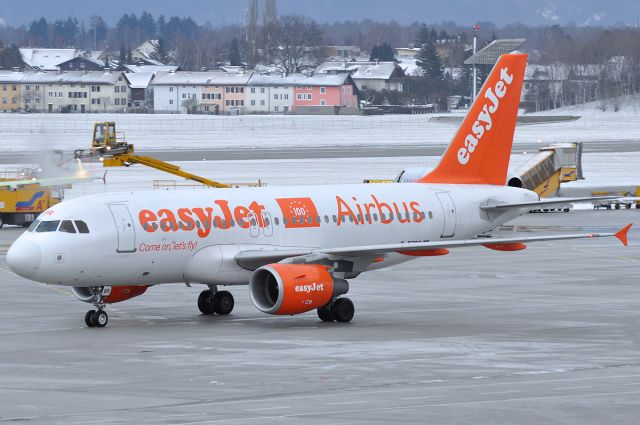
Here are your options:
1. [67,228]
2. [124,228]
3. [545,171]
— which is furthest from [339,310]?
[545,171]

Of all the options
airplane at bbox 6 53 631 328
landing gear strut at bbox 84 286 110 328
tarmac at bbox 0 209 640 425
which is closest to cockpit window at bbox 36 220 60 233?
airplane at bbox 6 53 631 328

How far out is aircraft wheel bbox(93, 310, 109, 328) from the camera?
37.2 meters

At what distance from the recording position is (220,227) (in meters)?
Result: 38.4

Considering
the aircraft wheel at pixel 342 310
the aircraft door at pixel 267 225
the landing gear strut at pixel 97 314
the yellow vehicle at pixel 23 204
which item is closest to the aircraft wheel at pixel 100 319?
the landing gear strut at pixel 97 314

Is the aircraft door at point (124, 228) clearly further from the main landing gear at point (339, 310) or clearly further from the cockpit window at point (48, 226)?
the main landing gear at point (339, 310)

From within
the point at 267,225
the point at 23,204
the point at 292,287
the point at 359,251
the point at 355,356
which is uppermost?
the point at 267,225

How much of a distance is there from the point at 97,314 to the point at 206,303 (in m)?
3.96

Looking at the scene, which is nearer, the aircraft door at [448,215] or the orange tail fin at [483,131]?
the aircraft door at [448,215]

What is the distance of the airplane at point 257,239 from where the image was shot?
119 ft

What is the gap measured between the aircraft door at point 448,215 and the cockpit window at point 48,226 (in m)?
12.6

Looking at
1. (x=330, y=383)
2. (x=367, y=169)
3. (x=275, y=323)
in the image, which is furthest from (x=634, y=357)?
(x=367, y=169)

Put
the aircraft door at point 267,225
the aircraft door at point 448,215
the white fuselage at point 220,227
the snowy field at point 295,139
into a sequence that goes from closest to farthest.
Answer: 1. the white fuselage at point 220,227
2. the aircraft door at point 267,225
3. the aircraft door at point 448,215
4. the snowy field at point 295,139

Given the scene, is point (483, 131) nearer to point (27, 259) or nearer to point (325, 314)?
point (325, 314)

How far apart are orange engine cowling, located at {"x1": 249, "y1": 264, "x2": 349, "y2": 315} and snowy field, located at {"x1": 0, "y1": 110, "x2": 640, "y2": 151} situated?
98.0 metres
